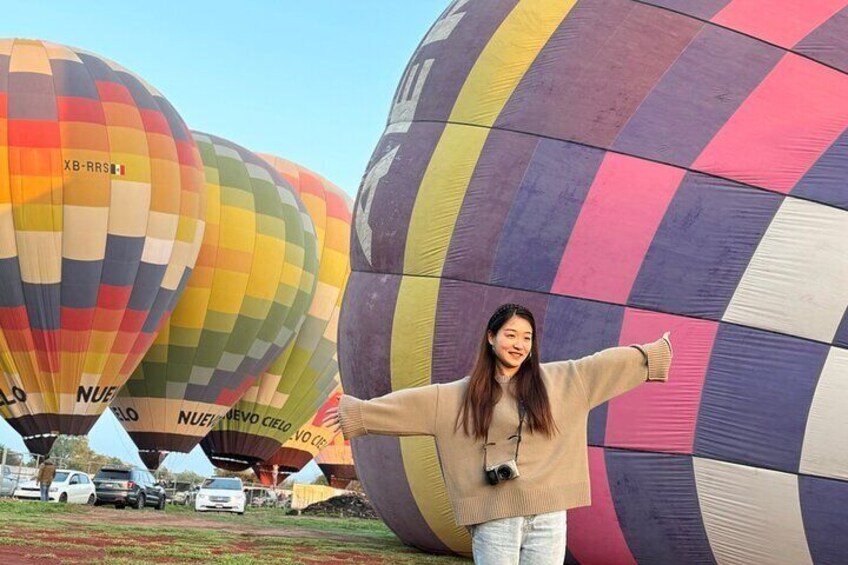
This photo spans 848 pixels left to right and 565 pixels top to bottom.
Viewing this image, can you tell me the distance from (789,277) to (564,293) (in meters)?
1.40

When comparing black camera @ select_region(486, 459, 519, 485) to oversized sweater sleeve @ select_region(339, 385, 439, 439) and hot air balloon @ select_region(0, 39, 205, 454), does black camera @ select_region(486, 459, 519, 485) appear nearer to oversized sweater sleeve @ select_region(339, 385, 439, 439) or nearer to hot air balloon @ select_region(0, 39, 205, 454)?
oversized sweater sleeve @ select_region(339, 385, 439, 439)

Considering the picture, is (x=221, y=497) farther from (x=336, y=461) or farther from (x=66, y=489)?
(x=336, y=461)

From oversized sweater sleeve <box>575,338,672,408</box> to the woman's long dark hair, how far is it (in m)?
0.18

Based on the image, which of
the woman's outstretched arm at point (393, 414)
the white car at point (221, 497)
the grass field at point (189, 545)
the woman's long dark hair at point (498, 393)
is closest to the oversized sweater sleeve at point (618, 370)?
the woman's long dark hair at point (498, 393)

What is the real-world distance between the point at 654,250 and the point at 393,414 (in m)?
4.08

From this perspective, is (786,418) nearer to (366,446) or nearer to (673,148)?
(673,148)

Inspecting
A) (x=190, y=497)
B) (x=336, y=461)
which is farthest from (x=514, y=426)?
(x=336, y=461)

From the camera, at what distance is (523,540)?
3.61 m

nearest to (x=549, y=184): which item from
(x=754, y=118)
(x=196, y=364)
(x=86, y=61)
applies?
(x=754, y=118)

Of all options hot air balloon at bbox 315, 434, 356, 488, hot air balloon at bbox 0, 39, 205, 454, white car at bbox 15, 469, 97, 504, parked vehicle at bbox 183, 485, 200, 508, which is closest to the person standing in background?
white car at bbox 15, 469, 97, 504

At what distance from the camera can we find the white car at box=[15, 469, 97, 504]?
70.4 ft

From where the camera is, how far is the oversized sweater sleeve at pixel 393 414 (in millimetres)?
3695

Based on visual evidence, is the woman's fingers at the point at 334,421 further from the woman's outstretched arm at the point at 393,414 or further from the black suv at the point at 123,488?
the black suv at the point at 123,488

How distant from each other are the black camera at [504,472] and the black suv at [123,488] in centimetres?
1926
